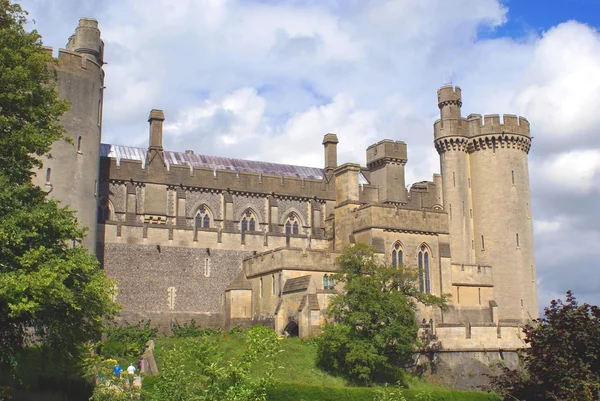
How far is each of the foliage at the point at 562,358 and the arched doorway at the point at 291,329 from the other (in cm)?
1709

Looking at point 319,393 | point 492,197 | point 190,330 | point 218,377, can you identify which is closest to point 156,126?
point 190,330

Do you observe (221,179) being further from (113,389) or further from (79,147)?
(113,389)

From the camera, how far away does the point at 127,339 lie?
118ft

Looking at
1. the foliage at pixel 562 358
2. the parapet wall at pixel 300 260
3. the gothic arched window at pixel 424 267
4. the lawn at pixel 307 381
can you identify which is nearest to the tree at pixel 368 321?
the lawn at pixel 307 381

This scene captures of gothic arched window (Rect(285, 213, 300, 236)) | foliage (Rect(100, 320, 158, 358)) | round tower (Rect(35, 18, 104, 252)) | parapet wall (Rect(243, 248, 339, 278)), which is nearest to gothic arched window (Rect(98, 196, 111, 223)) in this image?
round tower (Rect(35, 18, 104, 252))

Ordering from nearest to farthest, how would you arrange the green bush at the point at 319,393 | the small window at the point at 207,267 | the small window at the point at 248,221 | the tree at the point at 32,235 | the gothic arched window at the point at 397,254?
the tree at the point at 32,235, the green bush at the point at 319,393, the gothic arched window at the point at 397,254, the small window at the point at 207,267, the small window at the point at 248,221

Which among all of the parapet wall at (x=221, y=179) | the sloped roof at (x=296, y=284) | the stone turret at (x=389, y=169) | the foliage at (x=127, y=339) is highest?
the stone turret at (x=389, y=169)

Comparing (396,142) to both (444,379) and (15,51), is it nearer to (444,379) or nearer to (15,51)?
(444,379)

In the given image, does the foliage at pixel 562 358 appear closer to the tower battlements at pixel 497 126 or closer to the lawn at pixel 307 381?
the lawn at pixel 307 381

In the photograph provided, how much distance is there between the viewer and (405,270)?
34.4 metres

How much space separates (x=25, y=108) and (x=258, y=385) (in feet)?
40.2

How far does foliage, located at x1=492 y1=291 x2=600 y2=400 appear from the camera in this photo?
1914 centimetres

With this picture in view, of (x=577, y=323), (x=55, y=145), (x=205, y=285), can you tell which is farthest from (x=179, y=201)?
(x=577, y=323)

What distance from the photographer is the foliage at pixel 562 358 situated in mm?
19141
